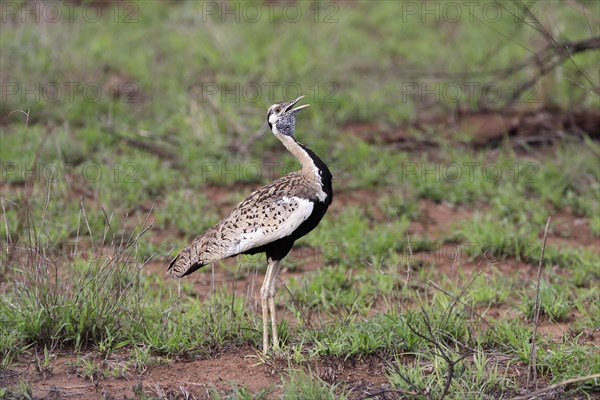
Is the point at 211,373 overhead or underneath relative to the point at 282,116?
underneath

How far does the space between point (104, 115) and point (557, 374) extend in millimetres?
5165

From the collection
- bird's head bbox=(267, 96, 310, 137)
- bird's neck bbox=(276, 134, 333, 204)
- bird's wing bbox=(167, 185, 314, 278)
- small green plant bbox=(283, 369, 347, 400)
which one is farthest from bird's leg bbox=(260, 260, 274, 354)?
bird's head bbox=(267, 96, 310, 137)

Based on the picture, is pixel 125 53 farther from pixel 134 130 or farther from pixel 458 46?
pixel 458 46

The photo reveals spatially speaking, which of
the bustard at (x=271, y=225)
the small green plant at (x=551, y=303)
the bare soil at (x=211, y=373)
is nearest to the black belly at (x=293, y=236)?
the bustard at (x=271, y=225)

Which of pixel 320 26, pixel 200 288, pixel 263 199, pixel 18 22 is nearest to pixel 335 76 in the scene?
pixel 320 26

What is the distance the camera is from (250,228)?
4914 mm

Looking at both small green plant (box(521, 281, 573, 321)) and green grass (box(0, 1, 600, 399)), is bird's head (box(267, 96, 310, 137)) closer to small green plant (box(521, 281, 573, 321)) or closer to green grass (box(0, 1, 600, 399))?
green grass (box(0, 1, 600, 399))

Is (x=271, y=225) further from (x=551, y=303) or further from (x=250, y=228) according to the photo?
(x=551, y=303)

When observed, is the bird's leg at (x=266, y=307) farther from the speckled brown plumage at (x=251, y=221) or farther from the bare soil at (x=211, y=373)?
the speckled brown plumage at (x=251, y=221)

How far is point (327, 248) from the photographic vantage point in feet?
21.7

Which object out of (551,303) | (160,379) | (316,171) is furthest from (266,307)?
(551,303)

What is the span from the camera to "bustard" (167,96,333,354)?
4828mm

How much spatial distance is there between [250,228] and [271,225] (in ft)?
0.45

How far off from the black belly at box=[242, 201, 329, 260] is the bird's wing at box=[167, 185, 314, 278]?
1.1 inches
